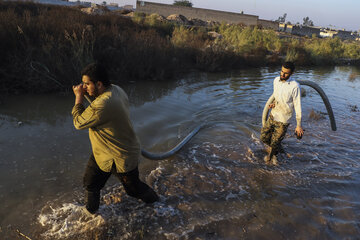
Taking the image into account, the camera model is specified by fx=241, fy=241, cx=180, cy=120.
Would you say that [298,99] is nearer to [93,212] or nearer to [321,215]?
[321,215]

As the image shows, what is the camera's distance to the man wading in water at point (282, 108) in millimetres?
4418

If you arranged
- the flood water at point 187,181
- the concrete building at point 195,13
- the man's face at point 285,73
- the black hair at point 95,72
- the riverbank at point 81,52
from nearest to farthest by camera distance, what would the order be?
the black hair at point 95,72 → the flood water at point 187,181 → the man's face at point 285,73 → the riverbank at point 81,52 → the concrete building at point 195,13

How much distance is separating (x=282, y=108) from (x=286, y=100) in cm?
22

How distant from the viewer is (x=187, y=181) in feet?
14.7

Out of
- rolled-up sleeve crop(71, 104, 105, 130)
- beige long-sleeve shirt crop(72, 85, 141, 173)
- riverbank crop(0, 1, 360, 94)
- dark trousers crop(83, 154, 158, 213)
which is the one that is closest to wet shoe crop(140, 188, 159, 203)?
dark trousers crop(83, 154, 158, 213)

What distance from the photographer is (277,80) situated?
15.6ft

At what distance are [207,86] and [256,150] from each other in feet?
19.6

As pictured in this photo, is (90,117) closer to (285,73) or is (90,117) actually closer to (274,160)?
(285,73)

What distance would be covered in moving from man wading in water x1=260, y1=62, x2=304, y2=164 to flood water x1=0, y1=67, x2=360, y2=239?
60cm

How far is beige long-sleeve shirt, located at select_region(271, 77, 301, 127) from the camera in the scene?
4.44 meters

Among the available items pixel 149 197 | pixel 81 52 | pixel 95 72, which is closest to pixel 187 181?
pixel 149 197

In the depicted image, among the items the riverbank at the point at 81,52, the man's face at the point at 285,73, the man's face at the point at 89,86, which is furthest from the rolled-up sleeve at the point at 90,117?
the riverbank at the point at 81,52

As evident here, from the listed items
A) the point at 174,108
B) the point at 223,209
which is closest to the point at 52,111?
the point at 174,108

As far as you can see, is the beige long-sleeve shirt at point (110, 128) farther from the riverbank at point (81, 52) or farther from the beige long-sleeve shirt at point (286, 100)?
the riverbank at point (81, 52)
